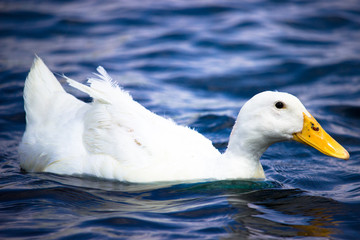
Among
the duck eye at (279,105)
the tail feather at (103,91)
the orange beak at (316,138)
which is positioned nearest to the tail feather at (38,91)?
the tail feather at (103,91)

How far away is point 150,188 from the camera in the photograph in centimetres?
500

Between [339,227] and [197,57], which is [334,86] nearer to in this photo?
[197,57]

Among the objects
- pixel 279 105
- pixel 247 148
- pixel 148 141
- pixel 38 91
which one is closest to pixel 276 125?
pixel 279 105

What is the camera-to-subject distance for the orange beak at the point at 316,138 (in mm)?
4770

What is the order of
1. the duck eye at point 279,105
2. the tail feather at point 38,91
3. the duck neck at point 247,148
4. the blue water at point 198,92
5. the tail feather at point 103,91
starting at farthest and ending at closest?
the tail feather at point 38,91
the tail feather at point 103,91
the duck neck at point 247,148
the duck eye at point 279,105
the blue water at point 198,92

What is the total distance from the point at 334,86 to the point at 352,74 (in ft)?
1.96

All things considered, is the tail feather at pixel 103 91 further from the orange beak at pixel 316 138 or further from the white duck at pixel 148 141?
the orange beak at pixel 316 138

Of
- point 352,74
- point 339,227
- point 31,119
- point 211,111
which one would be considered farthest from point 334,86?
point 31,119

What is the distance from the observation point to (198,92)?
8.71 meters

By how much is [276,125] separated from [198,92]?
407cm

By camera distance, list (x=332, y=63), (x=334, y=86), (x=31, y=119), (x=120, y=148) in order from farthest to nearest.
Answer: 1. (x=332, y=63)
2. (x=334, y=86)
3. (x=31, y=119)
4. (x=120, y=148)

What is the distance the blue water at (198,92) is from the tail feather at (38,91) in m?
0.73

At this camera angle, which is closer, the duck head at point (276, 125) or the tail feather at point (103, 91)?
the duck head at point (276, 125)

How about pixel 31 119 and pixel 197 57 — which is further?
pixel 197 57
